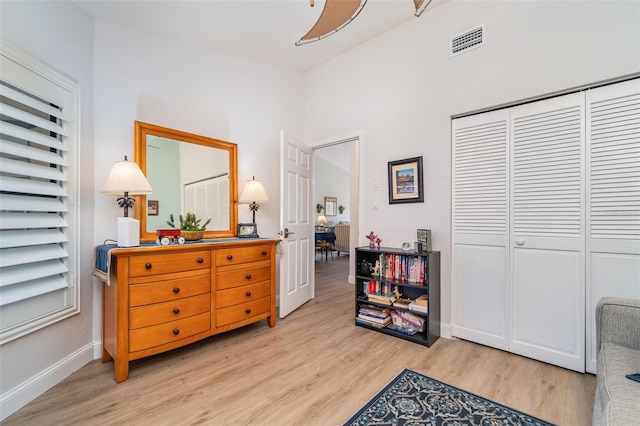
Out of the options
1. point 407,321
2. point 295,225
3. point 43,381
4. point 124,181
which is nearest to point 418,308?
point 407,321

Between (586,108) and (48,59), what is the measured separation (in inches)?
147

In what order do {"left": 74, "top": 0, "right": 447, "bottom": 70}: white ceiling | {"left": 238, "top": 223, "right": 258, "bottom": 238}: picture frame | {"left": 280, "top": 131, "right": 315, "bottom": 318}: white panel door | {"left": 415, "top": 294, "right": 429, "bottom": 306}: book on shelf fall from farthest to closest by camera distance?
{"left": 280, "top": 131, "right": 315, "bottom": 318}: white panel door, {"left": 238, "top": 223, "right": 258, "bottom": 238}: picture frame, {"left": 415, "top": 294, "right": 429, "bottom": 306}: book on shelf, {"left": 74, "top": 0, "right": 447, "bottom": 70}: white ceiling

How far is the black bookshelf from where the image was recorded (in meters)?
2.58

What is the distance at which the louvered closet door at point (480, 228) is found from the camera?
2408 millimetres

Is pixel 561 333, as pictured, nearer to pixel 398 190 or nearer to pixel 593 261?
pixel 593 261

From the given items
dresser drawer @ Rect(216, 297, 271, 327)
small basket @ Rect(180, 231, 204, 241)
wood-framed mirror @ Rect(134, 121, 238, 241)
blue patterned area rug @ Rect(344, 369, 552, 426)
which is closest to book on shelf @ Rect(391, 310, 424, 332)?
blue patterned area rug @ Rect(344, 369, 552, 426)

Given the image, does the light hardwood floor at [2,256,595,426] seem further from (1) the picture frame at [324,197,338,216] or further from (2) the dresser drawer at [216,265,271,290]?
(1) the picture frame at [324,197,338,216]

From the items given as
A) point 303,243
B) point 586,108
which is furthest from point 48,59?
point 586,108

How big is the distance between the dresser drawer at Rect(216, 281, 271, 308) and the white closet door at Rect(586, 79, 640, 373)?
2553 millimetres

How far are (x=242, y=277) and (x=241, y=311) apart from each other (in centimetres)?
31

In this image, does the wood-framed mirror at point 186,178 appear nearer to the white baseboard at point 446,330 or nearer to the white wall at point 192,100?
the white wall at point 192,100

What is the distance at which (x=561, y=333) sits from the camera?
213 centimetres

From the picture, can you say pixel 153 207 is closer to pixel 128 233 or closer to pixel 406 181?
pixel 128 233

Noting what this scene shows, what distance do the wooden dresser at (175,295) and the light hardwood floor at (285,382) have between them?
193 mm
